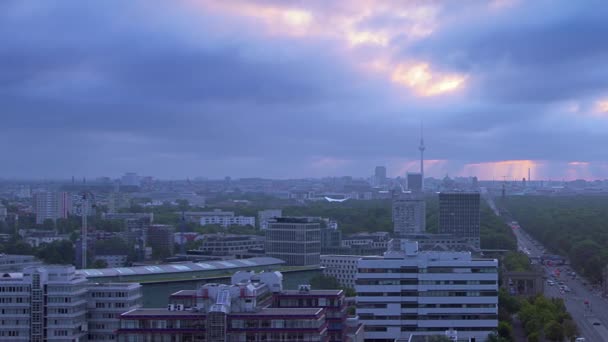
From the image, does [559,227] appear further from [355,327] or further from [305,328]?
[305,328]

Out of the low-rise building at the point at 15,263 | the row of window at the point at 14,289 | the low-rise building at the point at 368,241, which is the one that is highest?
the row of window at the point at 14,289

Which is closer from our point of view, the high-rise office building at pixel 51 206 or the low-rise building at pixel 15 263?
the low-rise building at pixel 15 263

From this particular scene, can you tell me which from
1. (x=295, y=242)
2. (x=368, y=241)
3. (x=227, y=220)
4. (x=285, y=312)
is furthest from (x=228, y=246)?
A: (x=285, y=312)

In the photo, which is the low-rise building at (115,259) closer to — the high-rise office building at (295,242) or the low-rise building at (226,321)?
the high-rise office building at (295,242)

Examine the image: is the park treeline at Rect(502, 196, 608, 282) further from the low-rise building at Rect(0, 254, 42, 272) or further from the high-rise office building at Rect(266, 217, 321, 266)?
the low-rise building at Rect(0, 254, 42, 272)

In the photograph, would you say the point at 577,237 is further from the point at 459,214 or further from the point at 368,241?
the point at 368,241

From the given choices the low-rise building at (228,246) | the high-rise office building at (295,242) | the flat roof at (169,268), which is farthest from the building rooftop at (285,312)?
the low-rise building at (228,246)
